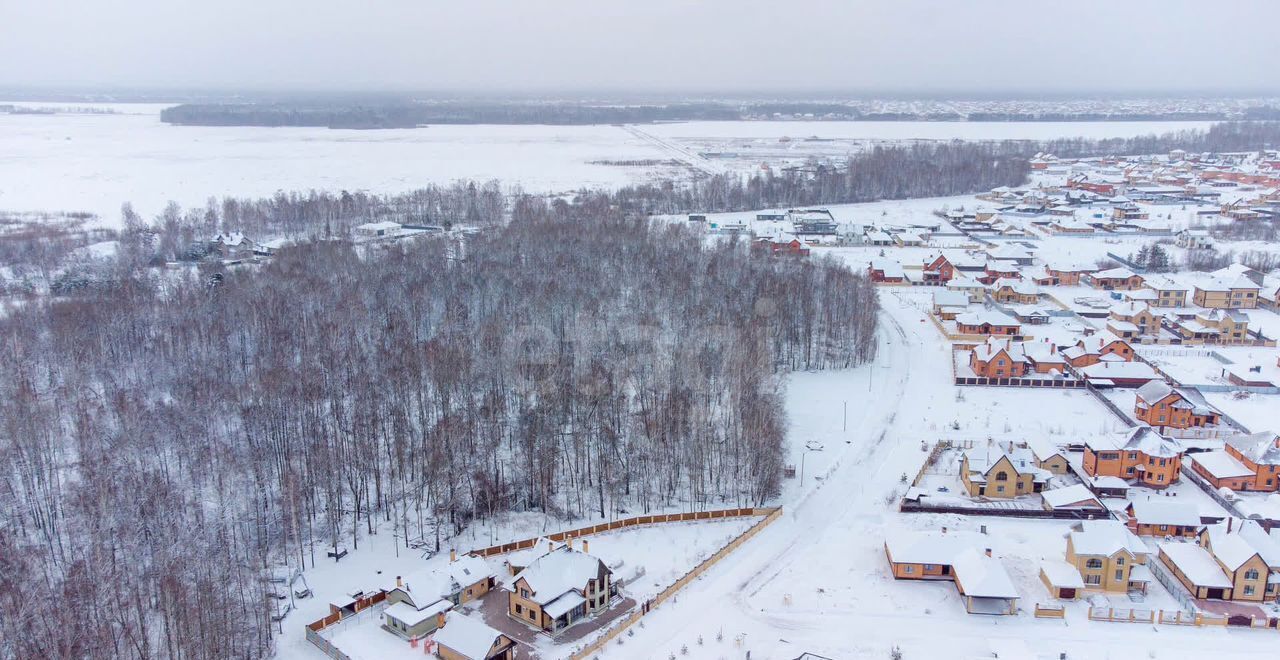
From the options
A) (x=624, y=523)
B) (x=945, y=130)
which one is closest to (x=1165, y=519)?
(x=624, y=523)

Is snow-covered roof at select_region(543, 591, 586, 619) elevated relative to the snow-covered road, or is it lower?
elevated

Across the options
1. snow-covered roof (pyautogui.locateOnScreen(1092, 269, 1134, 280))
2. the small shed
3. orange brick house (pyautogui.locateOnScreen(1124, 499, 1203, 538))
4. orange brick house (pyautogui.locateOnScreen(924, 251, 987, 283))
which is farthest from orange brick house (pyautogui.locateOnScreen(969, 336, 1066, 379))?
snow-covered roof (pyautogui.locateOnScreen(1092, 269, 1134, 280))

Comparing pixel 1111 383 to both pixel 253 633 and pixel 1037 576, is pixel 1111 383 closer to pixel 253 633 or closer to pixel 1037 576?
pixel 1037 576

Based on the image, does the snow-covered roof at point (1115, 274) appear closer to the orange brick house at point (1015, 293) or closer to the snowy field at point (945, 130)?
the orange brick house at point (1015, 293)

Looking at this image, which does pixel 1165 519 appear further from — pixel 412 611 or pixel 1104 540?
pixel 412 611

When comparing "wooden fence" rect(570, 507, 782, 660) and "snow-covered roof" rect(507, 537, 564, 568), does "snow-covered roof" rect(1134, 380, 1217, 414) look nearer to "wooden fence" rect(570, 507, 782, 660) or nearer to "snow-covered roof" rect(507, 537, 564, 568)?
"wooden fence" rect(570, 507, 782, 660)

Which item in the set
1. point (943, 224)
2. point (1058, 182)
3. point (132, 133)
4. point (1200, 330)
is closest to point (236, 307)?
point (1200, 330)
